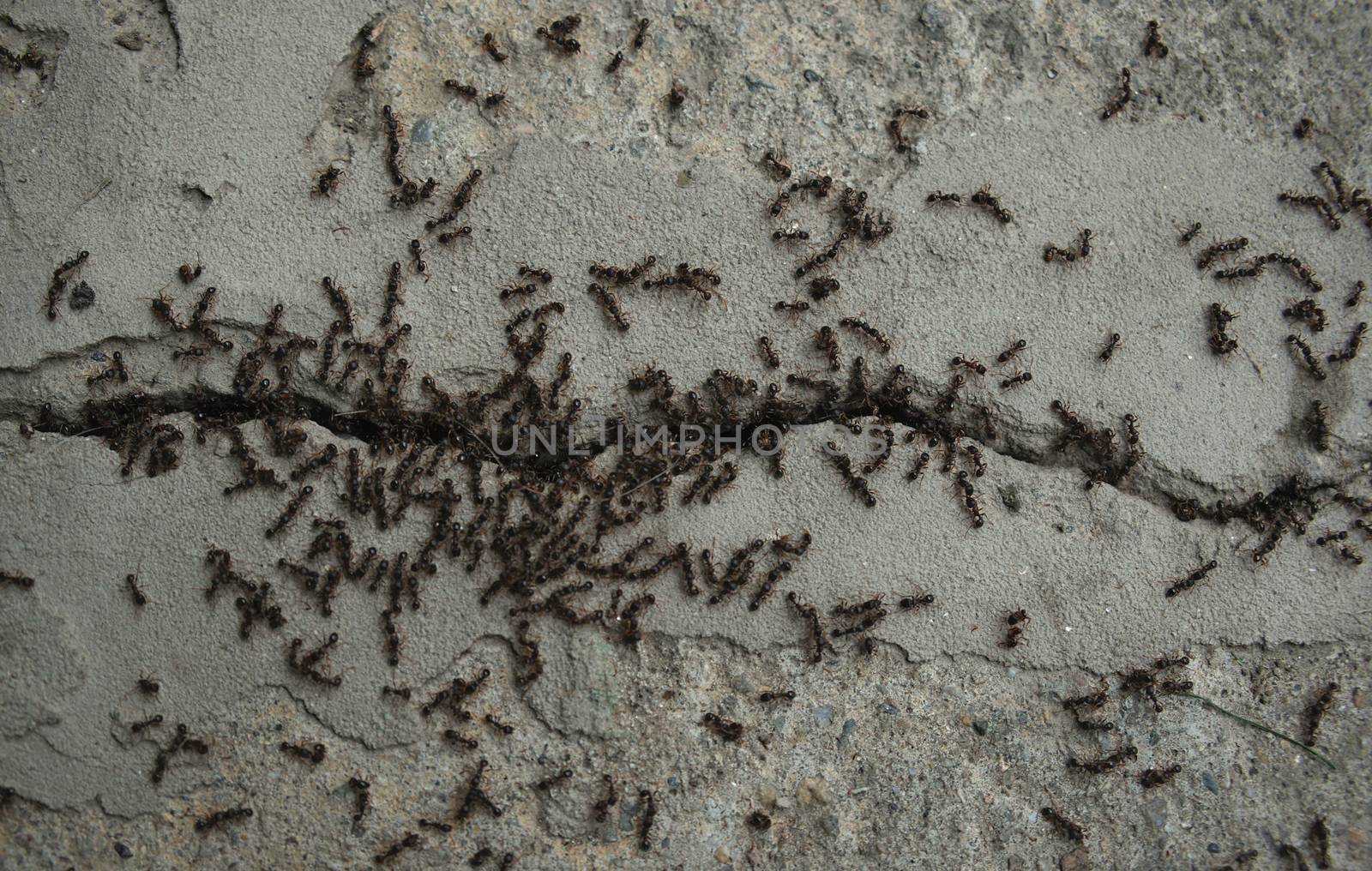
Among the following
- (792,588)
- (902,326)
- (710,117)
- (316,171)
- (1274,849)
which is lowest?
(1274,849)

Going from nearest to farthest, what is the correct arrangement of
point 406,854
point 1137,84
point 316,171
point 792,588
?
1. point 406,854
2. point 792,588
3. point 316,171
4. point 1137,84

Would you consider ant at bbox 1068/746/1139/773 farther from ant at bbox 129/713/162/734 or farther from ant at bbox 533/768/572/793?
ant at bbox 129/713/162/734

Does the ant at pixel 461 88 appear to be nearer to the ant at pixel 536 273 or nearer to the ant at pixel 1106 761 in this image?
the ant at pixel 536 273

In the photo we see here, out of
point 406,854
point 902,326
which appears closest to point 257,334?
point 406,854

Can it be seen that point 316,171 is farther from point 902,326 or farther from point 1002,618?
point 1002,618

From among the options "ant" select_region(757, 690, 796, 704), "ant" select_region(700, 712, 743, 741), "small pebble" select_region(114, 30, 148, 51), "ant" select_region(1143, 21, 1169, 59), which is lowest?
"ant" select_region(700, 712, 743, 741)

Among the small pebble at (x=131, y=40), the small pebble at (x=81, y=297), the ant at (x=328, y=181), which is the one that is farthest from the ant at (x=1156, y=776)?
the small pebble at (x=131, y=40)

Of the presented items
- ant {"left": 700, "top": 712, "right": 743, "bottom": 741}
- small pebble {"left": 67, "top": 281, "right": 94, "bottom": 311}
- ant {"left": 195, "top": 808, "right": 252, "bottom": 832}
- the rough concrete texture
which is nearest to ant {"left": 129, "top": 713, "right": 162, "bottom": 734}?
the rough concrete texture
